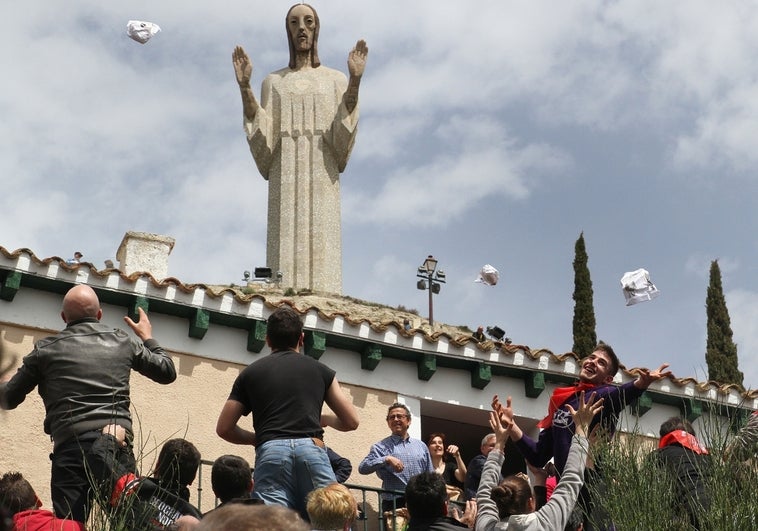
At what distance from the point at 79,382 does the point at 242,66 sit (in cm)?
1715

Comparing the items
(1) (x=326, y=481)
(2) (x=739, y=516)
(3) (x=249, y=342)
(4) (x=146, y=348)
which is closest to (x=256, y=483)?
(1) (x=326, y=481)

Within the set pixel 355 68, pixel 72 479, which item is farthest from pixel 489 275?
pixel 72 479

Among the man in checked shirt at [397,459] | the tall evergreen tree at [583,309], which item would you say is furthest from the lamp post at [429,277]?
the man in checked shirt at [397,459]

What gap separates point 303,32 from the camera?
25781mm

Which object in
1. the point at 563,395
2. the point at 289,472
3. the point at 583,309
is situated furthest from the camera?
the point at 583,309

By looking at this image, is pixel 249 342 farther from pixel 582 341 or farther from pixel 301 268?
pixel 582 341

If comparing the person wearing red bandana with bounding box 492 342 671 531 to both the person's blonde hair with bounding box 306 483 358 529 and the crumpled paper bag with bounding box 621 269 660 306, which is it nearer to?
the person's blonde hair with bounding box 306 483 358 529

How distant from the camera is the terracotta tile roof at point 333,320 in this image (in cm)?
1272

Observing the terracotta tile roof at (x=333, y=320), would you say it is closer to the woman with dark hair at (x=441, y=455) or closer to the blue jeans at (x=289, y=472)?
the woman with dark hair at (x=441, y=455)

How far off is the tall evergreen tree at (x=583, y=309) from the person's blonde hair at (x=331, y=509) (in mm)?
23149

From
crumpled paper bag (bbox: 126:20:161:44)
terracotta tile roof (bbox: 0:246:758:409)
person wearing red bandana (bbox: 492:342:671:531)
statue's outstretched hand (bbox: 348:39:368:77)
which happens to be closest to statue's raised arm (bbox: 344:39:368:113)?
statue's outstretched hand (bbox: 348:39:368:77)

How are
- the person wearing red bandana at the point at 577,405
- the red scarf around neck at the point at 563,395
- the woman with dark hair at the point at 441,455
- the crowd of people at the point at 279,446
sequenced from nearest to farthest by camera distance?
the crowd of people at the point at 279,446
the person wearing red bandana at the point at 577,405
the red scarf around neck at the point at 563,395
the woman with dark hair at the point at 441,455

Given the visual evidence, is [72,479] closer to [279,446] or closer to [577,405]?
[279,446]

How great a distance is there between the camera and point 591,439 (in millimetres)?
7695
